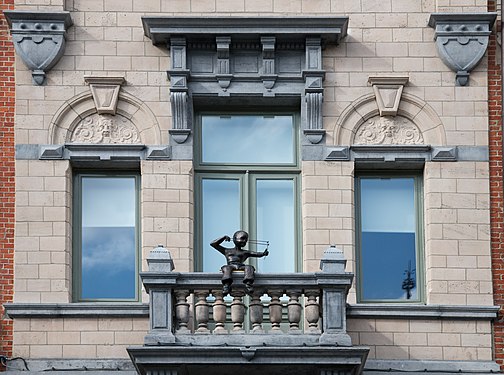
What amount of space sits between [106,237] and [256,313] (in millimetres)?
3376

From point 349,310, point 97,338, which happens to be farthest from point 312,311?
point 97,338

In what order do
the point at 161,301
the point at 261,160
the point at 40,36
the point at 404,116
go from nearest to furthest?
the point at 161,301
the point at 40,36
the point at 404,116
the point at 261,160

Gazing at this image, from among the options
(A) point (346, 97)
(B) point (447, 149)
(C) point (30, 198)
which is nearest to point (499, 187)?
(B) point (447, 149)

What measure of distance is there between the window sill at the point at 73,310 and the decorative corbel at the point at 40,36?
11.9ft

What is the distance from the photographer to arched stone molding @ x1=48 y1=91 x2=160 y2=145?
2942cm

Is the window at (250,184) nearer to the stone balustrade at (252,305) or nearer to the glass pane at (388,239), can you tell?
the glass pane at (388,239)

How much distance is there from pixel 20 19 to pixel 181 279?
533 cm

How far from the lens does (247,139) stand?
98.3ft

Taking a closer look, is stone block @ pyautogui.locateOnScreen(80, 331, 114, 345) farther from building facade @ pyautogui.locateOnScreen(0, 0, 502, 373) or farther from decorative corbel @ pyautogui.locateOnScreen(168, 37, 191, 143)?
decorative corbel @ pyautogui.locateOnScreen(168, 37, 191, 143)

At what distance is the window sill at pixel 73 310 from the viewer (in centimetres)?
2844

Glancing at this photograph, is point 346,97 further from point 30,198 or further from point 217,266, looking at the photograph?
point 30,198

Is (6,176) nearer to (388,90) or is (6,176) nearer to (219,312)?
(219,312)

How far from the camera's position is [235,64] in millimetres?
29781

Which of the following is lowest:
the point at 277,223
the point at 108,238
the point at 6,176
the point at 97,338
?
the point at 97,338
